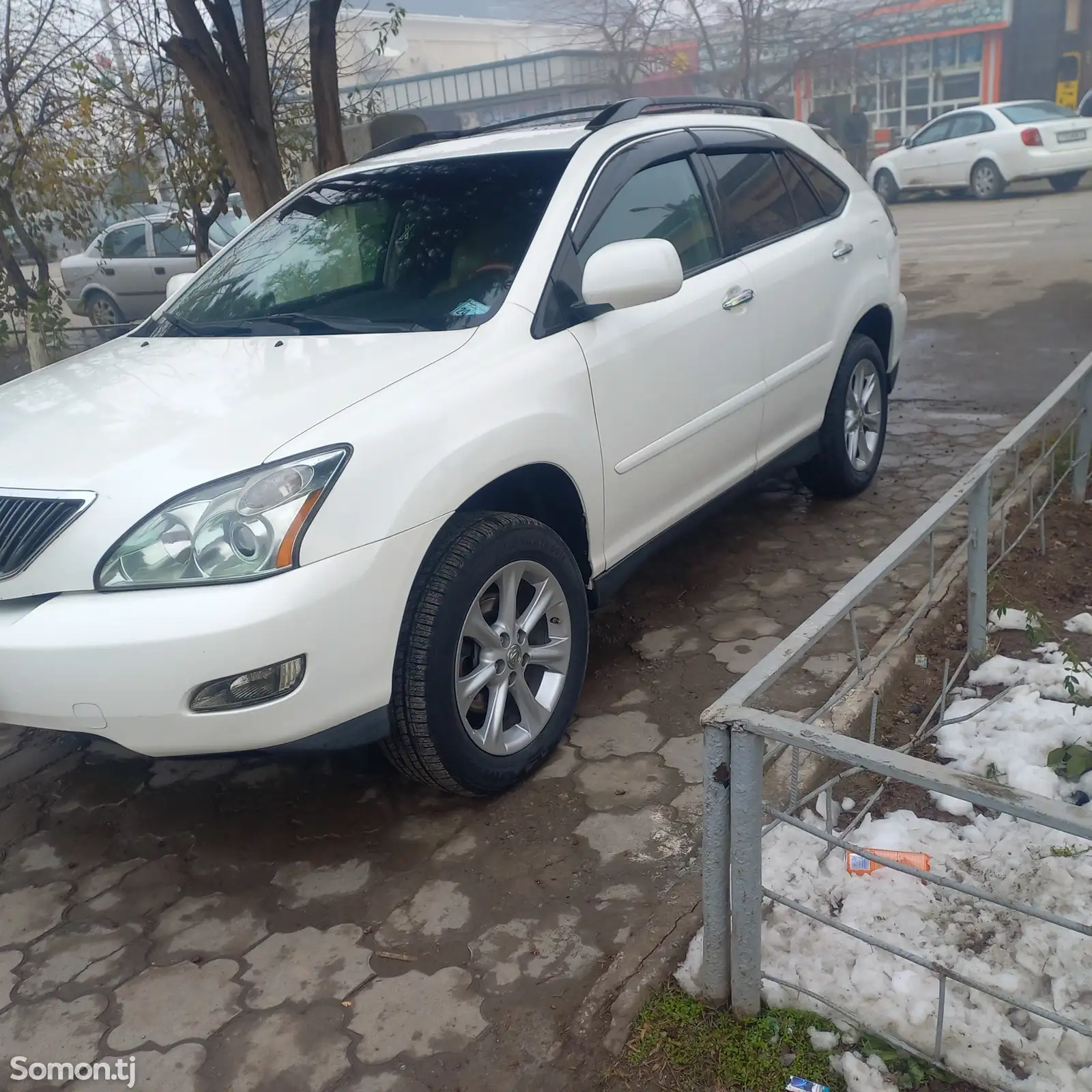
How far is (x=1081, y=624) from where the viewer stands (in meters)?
3.58

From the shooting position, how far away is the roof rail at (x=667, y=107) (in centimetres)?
362

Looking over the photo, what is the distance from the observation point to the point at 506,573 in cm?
281

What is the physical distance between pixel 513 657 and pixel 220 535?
896 mm

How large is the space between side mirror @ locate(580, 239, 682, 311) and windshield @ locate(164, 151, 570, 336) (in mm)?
281

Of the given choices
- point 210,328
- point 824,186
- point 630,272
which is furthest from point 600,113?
point 210,328

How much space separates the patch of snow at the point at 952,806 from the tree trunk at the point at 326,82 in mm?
5491

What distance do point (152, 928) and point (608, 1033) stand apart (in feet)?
3.94

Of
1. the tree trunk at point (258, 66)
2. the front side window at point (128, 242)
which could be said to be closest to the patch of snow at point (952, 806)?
the tree trunk at point (258, 66)

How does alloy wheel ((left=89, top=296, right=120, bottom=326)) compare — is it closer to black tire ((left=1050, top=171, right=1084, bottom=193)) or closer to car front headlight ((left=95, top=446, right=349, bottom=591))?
car front headlight ((left=95, top=446, right=349, bottom=591))

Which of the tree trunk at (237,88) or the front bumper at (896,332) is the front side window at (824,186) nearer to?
the front bumper at (896,332)

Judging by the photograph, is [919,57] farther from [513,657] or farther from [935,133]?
[513,657]

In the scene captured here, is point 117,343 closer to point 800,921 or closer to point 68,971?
point 68,971

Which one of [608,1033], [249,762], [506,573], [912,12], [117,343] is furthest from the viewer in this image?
[912,12]

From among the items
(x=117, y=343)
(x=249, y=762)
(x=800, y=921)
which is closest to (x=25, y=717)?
(x=249, y=762)
